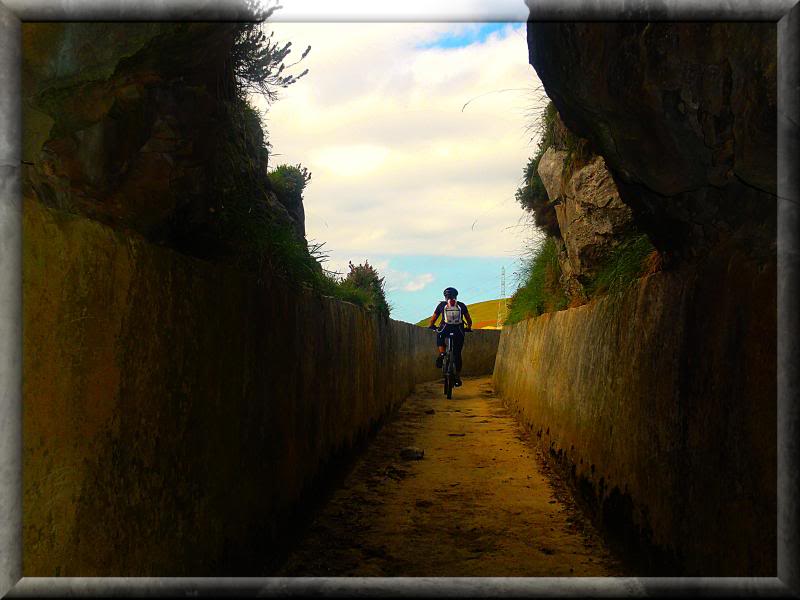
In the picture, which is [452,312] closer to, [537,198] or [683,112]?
[537,198]

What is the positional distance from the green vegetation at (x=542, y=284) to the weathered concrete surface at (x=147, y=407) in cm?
679

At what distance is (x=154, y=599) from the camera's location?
218 centimetres

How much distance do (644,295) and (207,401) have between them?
2.30 m

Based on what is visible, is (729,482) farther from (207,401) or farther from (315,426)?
(315,426)

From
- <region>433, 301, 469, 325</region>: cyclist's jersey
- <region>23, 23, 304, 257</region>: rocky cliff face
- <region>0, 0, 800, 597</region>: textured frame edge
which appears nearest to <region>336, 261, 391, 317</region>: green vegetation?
<region>433, 301, 469, 325</region>: cyclist's jersey

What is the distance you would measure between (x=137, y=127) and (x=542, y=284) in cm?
904

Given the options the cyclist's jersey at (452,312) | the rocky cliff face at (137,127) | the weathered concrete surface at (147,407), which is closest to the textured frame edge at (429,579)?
the weathered concrete surface at (147,407)

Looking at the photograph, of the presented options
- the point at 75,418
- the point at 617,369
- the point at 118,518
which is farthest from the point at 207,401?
the point at 617,369

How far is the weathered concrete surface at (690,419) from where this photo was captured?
7.07ft

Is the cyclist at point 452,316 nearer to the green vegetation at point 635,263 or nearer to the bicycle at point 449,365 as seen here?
the bicycle at point 449,365

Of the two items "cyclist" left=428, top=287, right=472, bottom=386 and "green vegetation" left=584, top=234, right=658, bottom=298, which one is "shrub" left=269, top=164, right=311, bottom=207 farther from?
"green vegetation" left=584, top=234, right=658, bottom=298

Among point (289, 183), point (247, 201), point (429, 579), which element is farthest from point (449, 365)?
point (429, 579)

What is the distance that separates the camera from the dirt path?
147 inches

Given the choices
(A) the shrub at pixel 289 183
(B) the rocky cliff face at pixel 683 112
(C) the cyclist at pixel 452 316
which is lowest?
(C) the cyclist at pixel 452 316
